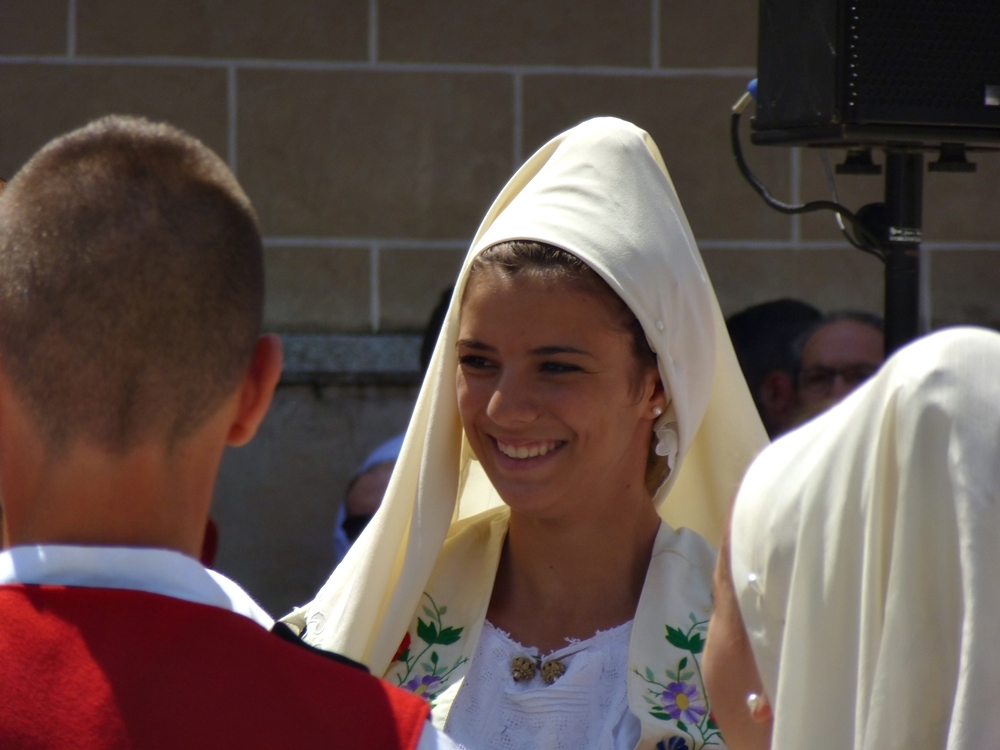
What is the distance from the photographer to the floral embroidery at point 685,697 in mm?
2430

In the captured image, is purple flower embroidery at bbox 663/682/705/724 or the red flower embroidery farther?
the red flower embroidery

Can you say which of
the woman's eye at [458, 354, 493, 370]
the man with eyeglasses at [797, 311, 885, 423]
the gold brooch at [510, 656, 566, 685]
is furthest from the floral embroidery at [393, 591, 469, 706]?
the man with eyeglasses at [797, 311, 885, 423]

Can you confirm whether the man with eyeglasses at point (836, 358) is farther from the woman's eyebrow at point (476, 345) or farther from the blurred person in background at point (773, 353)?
the woman's eyebrow at point (476, 345)

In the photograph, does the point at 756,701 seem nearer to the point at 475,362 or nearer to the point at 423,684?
the point at 423,684

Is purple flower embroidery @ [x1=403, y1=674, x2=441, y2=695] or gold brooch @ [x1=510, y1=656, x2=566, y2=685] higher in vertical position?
gold brooch @ [x1=510, y1=656, x2=566, y2=685]

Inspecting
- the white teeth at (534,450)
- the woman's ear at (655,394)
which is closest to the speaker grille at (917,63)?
the woman's ear at (655,394)

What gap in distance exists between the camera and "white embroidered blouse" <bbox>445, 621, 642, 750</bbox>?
2.47 m

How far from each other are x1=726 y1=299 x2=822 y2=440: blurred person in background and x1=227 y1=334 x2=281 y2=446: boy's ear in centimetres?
357

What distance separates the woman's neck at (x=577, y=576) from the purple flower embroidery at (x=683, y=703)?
194 mm

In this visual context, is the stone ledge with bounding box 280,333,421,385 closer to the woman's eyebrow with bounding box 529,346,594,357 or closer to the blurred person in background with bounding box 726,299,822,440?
the blurred person in background with bounding box 726,299,822,440

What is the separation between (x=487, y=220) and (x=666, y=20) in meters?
3.12

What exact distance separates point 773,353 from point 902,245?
160 cm

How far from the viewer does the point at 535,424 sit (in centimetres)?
263

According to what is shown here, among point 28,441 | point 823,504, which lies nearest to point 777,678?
point 823,504
